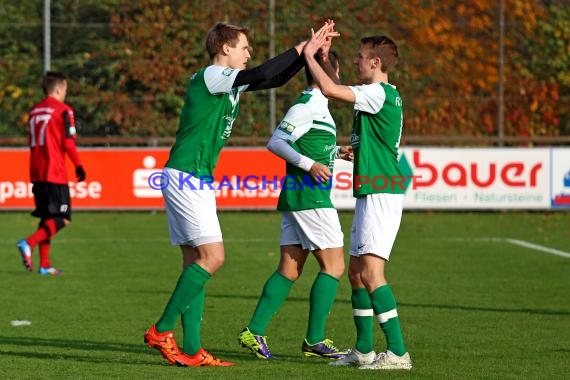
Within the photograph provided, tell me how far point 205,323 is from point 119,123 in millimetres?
15764

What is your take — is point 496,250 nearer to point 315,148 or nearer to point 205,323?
point 205,323

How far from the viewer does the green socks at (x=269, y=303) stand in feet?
28.8

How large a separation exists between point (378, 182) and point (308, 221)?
0.83 m

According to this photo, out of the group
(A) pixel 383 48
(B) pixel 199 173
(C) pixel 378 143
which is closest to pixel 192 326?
(B) pixel 199 173

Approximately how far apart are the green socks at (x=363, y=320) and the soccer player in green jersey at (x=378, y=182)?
175 mm

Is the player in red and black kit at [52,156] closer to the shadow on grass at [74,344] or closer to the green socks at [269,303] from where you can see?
the shadow on grass at [74,344]

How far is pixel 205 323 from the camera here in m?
10.6

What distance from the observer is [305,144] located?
8.99 metres

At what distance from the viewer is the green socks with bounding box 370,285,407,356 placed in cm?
818

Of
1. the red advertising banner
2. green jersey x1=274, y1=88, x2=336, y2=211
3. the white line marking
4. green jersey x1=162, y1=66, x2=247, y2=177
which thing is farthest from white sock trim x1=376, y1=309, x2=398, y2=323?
the red advertising banner

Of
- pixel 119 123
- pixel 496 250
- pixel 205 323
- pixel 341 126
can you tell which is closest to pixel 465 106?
pixel 341 126

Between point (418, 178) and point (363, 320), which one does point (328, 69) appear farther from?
point (418, 178)

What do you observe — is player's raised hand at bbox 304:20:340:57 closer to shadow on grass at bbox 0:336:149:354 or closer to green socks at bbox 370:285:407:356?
green socks at bbox 370:285:407:356

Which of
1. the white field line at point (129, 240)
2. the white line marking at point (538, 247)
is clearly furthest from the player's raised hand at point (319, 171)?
the white field line at point (129, 240)
